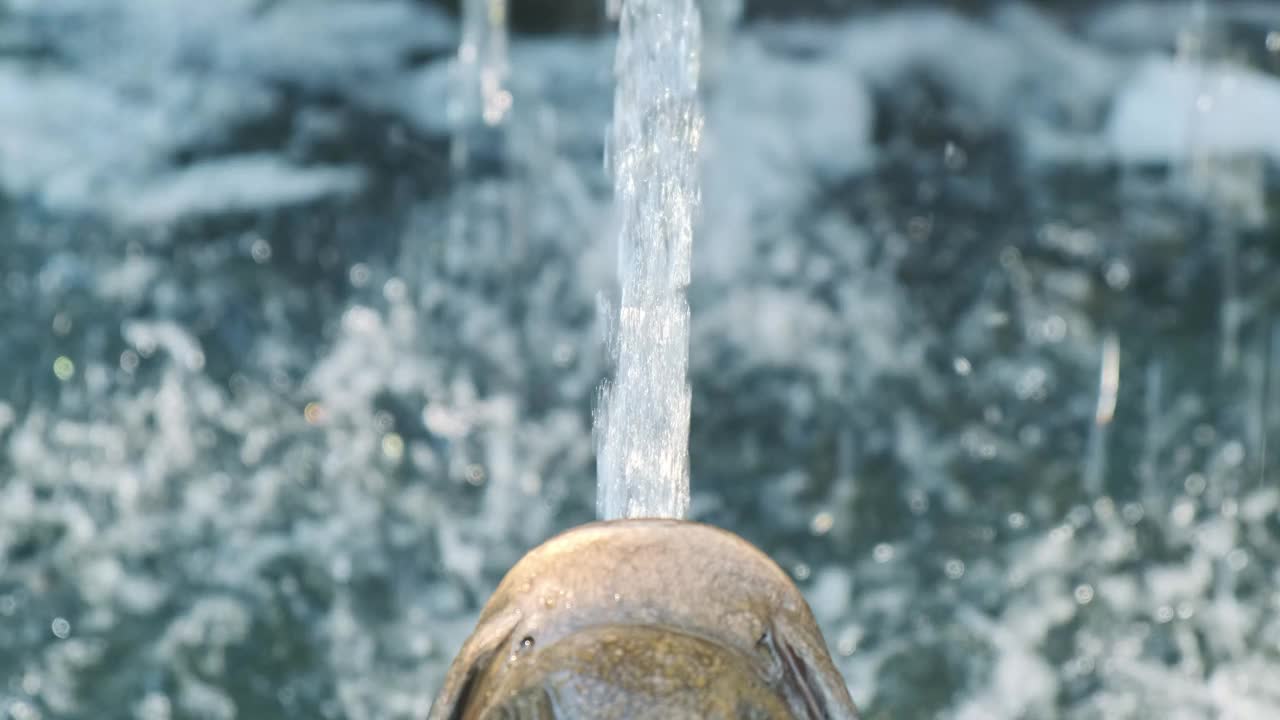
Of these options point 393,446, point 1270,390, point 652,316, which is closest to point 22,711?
point 393,446

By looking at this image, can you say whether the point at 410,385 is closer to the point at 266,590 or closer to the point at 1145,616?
the point at 266,590

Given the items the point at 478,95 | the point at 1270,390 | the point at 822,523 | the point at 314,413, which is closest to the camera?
the point at 822,523

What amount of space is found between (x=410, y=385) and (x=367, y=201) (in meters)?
1.74

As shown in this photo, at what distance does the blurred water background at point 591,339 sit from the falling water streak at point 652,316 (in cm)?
92

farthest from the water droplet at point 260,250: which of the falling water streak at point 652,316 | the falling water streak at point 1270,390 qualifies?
the falling water streak at point 1270,390

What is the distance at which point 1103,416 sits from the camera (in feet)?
22.4

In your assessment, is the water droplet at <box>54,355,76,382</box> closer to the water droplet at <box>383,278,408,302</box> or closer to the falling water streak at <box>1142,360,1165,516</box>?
the water droplet at <box>383,278,408,302</box>

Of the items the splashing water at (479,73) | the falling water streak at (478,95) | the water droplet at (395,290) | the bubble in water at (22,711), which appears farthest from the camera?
the splashing water at (479,73)

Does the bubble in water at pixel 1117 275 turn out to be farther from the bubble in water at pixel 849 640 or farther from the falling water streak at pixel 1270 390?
the bubble in water at pixel 849 640

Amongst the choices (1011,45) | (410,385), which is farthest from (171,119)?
(1011,45)

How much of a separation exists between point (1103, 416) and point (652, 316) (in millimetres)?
3073

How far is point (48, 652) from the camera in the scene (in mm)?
5172

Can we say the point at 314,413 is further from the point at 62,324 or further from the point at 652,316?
the point at 652,316

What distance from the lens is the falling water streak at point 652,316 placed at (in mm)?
3986
